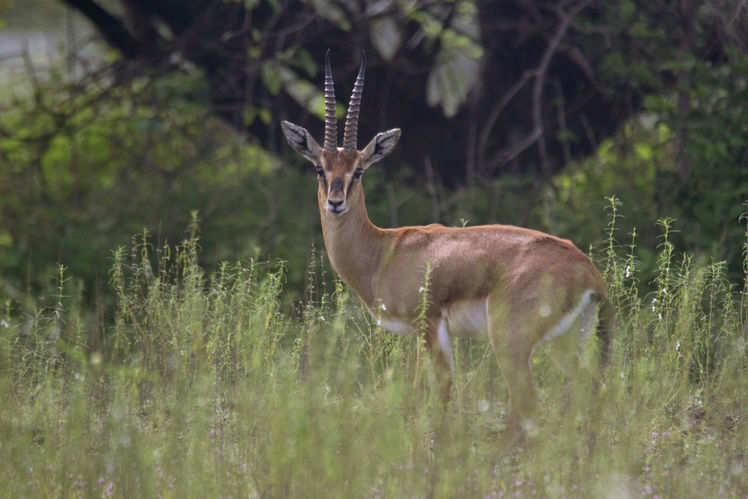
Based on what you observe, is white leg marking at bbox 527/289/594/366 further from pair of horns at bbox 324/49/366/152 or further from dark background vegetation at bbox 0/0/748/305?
dark background vegetation at bbox 0/0/748/305

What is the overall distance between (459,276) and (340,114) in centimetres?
444

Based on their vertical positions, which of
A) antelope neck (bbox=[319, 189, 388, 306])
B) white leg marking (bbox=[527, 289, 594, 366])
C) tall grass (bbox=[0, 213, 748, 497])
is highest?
antelope neck (bbox=[319, 189, 388, 306])

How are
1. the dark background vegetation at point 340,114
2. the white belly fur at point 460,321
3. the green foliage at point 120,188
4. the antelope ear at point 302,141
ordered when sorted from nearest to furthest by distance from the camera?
1. the white belly fur at point 460,321
2. the antelope ear at point 302,141
3. the dark background vegetation at point 340,114
4. the green foliage at point 120,188

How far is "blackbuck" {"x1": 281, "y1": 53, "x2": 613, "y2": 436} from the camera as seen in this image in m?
5.27

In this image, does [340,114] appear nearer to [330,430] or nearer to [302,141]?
[302,141]

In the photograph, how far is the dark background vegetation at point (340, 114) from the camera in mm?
9000

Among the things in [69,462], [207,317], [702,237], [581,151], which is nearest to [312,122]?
[581,151]

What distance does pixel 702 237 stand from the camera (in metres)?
7.89

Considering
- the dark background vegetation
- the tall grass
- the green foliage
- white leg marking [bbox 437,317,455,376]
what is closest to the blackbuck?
white leg marking [bbox 437,317,455,376]

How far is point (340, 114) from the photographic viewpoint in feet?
32.0

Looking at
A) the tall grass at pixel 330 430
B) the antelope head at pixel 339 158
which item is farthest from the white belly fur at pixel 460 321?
the antelope head at pixel 339 158

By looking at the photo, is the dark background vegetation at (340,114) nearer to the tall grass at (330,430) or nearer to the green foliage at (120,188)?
the green foliage at (120,188)

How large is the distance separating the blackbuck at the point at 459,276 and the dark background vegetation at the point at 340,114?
2514 mm

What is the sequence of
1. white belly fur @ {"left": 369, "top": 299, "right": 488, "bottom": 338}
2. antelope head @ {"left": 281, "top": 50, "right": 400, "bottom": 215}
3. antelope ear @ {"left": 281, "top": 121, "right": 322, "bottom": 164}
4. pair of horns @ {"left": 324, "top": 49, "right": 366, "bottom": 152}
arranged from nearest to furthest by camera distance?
white belly fur @ {"left": 369, "top": 299, "right": 488, "bottom": 338} → antelope head @ {"left": 281, "top": 50, "right": 400, "bottom": 215} → pair of horns @ {"left": 324, "top": 49, "right": 366, "bottom": 152} → antelope ear @ {"left": 281, "top": 121, "right": 322, "bottom": 164}
